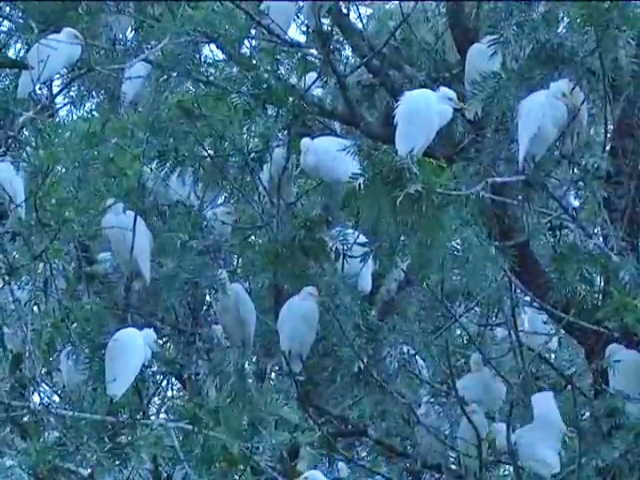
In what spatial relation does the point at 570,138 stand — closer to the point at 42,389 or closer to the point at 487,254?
the point at 487,254

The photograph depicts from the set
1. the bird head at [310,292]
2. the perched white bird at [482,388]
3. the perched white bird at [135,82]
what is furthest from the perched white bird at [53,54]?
the perched white bird at [482,388]

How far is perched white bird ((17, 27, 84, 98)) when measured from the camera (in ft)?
4.99

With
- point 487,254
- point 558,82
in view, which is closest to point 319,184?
point 487,254

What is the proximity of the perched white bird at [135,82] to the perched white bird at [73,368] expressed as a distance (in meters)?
0.38

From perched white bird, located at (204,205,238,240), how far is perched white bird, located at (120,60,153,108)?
0.65 feet

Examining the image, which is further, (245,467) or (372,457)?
(372,457)

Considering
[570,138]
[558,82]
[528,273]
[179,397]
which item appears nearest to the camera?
[558,82]

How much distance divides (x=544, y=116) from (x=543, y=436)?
423 millimetres

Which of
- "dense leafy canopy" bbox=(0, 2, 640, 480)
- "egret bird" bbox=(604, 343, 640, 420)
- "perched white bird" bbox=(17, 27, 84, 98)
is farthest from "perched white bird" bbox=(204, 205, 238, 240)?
"egret bird" bbox=(604, 343, 640, 420)

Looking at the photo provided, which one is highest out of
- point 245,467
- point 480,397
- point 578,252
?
point 578,252

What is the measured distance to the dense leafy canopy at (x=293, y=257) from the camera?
1651mm

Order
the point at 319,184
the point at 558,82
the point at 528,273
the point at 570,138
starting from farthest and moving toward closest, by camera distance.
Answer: the point at 528,273 < the point at 319,184 < the point at 570,138 < the point at 558,82

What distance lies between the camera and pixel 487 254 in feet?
5.16

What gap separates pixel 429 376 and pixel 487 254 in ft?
1.04
